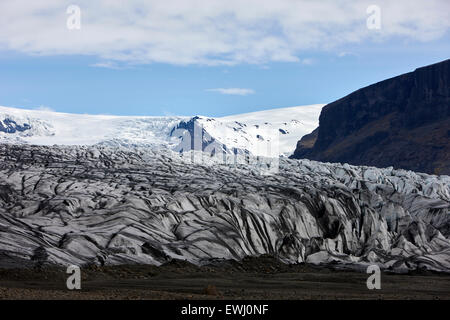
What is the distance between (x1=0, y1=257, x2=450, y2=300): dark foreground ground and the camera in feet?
73.6

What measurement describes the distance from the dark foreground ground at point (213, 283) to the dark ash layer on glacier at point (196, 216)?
357cm

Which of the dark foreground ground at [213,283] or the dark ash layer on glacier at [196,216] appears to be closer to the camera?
the dark foreground ground at [213,283]

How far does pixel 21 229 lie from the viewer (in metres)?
41.8

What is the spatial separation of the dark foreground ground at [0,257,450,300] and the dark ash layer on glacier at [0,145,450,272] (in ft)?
11.7

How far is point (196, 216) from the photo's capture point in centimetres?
5284

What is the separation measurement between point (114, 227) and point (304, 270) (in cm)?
1407

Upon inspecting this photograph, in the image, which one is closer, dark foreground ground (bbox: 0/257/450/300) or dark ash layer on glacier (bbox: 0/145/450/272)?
dark foreground ground (bbox: 0/257/450/300)

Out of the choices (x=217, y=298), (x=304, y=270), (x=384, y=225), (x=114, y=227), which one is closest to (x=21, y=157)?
(x=114, y=227)

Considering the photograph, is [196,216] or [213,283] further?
[196,216]

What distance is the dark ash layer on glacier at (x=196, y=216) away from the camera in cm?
4228

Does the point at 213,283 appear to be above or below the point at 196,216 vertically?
below

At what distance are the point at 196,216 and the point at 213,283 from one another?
24.2 meters

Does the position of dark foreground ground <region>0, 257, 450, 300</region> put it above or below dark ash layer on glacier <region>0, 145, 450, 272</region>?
below
